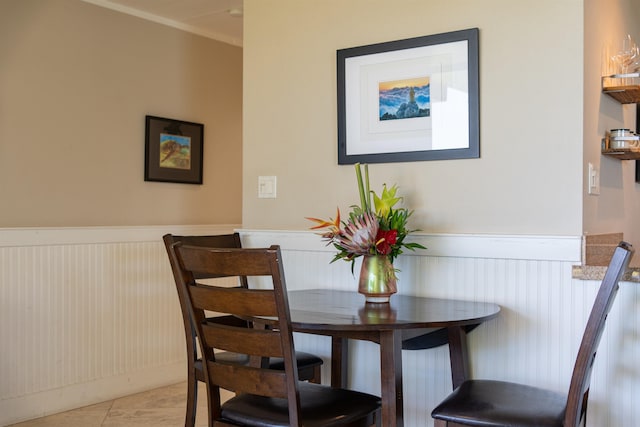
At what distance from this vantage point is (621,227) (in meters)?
2.89

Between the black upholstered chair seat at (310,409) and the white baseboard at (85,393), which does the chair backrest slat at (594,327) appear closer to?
the black upholstered chair seat at (310,409)

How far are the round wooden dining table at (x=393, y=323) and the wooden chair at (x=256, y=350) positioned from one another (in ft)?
0.33

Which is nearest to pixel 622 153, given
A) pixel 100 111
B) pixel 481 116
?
pixel 481 116

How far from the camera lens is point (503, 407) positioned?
1775mm

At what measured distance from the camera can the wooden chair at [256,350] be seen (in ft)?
5.56

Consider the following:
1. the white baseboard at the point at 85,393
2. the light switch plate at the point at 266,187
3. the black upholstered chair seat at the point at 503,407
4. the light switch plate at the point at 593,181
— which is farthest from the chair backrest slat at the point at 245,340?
the white baseboard at the point at 85,393

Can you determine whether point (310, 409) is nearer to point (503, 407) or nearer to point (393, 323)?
point (393, 323)

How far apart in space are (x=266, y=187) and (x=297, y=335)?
2.21ft

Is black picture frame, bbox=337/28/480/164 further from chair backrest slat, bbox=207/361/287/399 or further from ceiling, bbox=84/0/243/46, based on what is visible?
ceiling, bbox=84/0/243/46

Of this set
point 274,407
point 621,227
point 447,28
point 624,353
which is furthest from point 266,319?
Result: point 621,227

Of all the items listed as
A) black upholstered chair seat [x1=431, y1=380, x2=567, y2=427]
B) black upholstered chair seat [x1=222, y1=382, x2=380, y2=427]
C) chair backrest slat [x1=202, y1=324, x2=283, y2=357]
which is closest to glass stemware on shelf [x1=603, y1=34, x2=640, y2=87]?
black upholstered chair seat [x1=431, y1=380, x2=567, y2=427]

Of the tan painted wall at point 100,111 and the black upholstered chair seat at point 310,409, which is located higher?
the tan painted wall at point 100,111

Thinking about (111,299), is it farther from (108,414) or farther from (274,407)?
(274,407)

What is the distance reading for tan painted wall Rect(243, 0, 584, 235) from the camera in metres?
2.21
